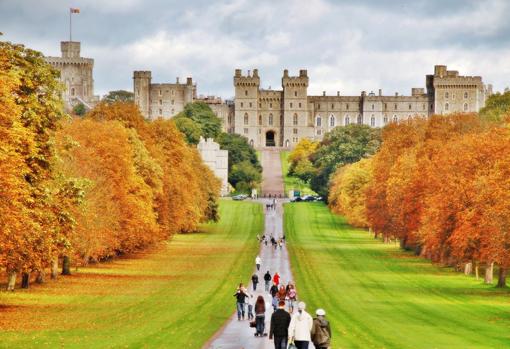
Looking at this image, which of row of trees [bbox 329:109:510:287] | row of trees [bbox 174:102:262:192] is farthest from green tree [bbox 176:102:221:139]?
row of trees [bbox 329:109:510:287]

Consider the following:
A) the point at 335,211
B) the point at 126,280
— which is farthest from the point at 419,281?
the point at 335,211

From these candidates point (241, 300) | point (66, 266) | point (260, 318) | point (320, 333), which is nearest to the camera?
point (320, 333)

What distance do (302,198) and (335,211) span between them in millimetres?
31455

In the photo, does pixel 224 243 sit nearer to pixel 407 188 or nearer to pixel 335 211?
pixel 407 188

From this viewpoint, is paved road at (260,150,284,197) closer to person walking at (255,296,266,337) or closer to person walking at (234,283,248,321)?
person walking at (234,283,248,321)

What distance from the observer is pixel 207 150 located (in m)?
155

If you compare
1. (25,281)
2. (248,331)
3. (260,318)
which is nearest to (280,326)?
(260,318)

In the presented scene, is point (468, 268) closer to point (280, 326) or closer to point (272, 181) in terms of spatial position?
point (280, 326)

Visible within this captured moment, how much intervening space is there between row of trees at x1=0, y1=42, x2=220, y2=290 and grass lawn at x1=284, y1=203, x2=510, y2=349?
377 inches

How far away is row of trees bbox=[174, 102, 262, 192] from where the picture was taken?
168m

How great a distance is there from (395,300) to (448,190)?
40.4ft

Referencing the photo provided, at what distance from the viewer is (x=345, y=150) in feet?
474

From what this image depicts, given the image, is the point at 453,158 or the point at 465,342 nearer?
the point at 465,342

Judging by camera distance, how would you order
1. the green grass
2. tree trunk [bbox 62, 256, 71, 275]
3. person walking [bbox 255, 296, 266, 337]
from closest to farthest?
person walking [bbox 255, 296, 266, 337] → tree trunk [bbox 62, 256, 71, 275] → the green grass
